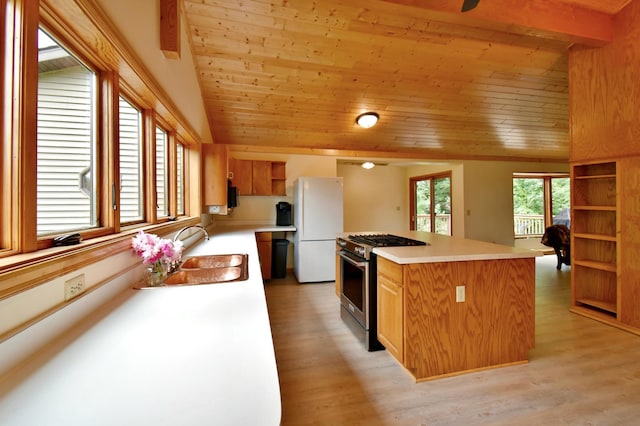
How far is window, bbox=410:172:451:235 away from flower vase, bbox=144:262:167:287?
6.06 m

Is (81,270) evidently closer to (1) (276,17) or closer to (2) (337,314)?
(2) (337,314)

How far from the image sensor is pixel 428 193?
6797mm

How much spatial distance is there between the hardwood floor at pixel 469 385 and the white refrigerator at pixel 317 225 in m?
1.59

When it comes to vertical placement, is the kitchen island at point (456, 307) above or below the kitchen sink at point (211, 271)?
below

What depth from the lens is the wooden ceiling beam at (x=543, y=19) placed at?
247 cm

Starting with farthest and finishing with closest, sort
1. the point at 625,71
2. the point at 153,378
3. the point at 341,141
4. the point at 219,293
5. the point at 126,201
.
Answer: the point at 341,141 < the point at 625,71 < the point at 126,201 < the point at 219,293 < the point at 153,378

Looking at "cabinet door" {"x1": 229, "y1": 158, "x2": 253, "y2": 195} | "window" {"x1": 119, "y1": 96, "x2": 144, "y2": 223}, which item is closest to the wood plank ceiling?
"cabinet door" {"x1": 229, "y1": 158, "x2": 253, "y2": 195}

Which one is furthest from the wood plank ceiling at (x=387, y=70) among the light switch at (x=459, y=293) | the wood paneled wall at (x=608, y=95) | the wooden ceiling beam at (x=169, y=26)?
the light switch at (x=459, y=293)

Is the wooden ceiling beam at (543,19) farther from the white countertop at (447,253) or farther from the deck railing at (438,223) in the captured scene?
the deck railing at (438,223)

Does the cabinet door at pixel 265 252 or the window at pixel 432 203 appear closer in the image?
the cabinet door at pixel 265 252

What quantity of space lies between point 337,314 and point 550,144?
578 cm

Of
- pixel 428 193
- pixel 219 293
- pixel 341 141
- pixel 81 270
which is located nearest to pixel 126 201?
pixel 81 270

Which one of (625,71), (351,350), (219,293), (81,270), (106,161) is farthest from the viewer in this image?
(625,71)

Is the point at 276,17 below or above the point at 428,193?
above
